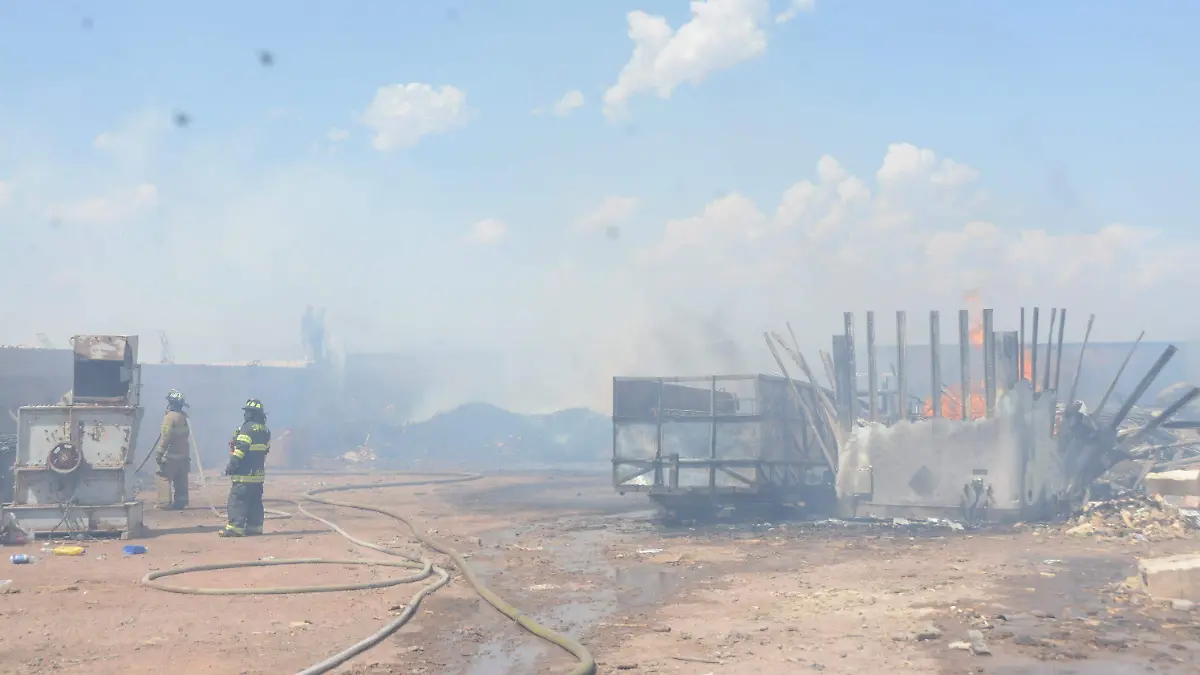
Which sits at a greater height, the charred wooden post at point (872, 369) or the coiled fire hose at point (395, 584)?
the charred wooden post at point (872, 369)

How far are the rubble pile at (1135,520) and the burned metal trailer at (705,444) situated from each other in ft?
14.6

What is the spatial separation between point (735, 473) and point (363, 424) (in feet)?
93.4

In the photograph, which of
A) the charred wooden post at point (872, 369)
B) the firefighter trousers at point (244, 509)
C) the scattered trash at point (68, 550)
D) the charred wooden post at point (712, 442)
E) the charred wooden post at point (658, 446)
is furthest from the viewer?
the charred wooden post at point (872, 369)

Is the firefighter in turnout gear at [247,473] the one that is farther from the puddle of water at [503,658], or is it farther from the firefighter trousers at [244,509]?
the puddle of water at [503,658]

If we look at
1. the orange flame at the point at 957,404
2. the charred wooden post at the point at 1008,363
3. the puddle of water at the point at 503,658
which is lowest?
the puddle of water at the point at 503,658

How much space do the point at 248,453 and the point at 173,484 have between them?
4.91m

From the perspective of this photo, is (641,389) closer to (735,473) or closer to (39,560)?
(735,473)

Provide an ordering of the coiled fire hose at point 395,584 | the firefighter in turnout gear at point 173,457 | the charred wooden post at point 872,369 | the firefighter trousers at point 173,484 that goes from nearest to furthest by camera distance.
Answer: the coiled fire hose at point 395,584 < the firefighter in turnout gear at point 173,457 < the charred wooden post at point 872,369 < the firefighter trousers at point 173,484

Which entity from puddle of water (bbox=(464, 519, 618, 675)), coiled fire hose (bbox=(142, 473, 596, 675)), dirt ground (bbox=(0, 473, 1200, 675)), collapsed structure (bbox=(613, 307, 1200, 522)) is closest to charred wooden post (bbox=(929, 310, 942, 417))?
collapsed structure (bbox=(613, 307, 1200, 522))

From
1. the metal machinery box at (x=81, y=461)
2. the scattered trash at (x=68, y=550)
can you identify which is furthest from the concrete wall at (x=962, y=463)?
the scattered trash at (x=68, y=550)

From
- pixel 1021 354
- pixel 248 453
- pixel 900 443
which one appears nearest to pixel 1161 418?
pixel 1021 354

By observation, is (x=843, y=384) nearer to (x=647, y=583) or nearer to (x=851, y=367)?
(x=851, y=367)

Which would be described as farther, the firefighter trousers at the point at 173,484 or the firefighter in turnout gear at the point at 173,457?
the firefighter trousers at the point at 173,484

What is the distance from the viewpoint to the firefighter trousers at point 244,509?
1318 cm
